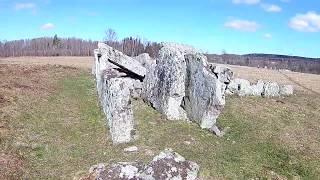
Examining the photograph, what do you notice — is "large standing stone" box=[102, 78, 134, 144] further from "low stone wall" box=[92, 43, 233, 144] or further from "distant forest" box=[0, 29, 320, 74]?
"distant forest" box=[0, 29, 320, 74]

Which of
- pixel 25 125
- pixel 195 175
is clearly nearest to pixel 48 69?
pixel 25 125

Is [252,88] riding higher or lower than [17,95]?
higher

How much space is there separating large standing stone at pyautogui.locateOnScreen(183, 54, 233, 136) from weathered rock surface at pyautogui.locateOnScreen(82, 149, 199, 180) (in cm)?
570

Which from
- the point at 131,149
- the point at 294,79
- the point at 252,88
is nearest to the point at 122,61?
the point at 131,149

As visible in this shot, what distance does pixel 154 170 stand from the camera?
15016 millimetres

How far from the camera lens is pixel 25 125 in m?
21.1

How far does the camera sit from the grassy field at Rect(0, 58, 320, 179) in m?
17.0

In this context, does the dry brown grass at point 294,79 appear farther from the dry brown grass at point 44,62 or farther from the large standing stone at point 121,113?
the large standing stone at point 121,113

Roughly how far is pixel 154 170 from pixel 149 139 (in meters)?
4.76

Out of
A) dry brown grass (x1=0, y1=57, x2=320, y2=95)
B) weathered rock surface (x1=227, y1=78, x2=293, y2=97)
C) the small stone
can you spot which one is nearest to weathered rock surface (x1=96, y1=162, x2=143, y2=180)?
Result: the small stone

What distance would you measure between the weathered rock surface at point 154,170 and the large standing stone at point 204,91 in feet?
18.7

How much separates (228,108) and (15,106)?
11.9 metres

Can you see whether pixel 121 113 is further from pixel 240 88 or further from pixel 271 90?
pixel 271 90

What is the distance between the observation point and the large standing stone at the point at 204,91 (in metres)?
21.1
